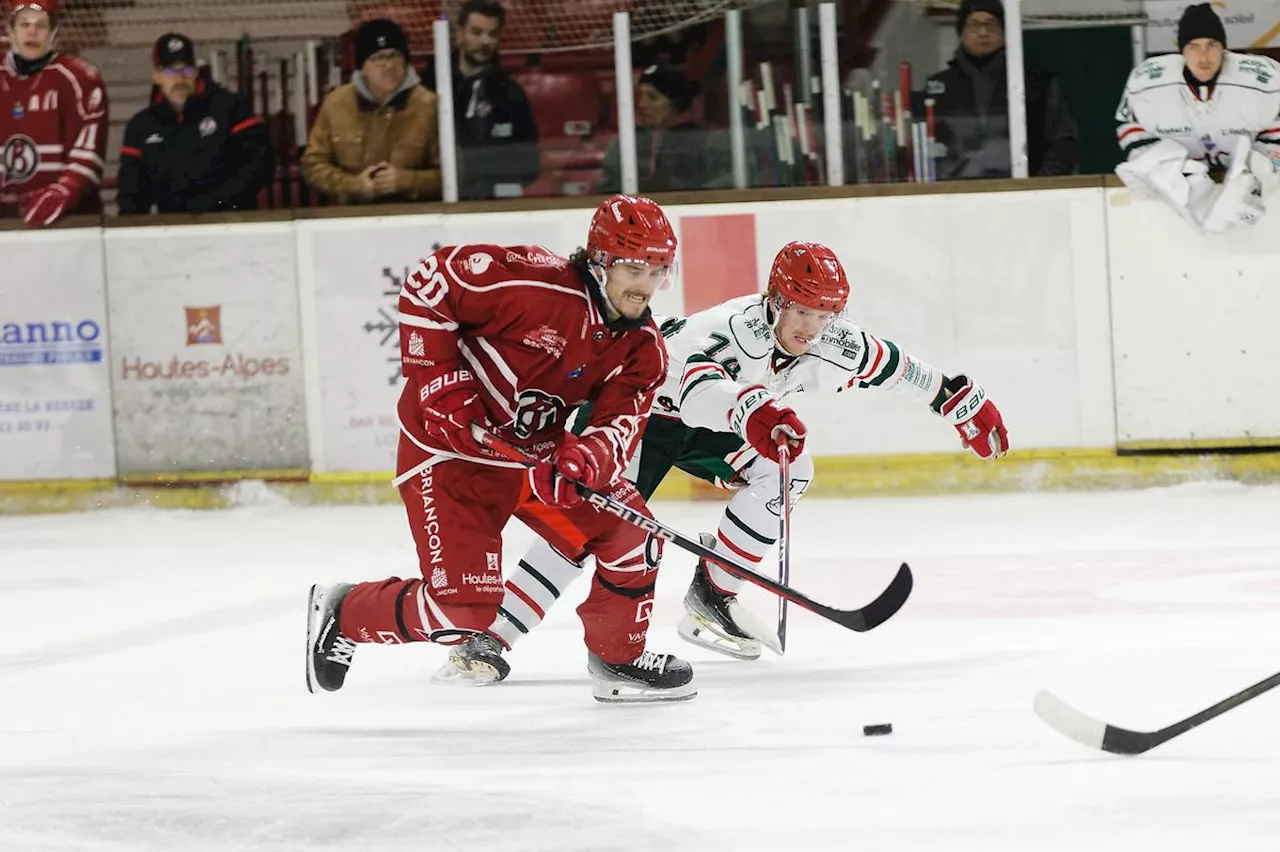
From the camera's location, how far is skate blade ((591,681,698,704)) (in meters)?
3.37

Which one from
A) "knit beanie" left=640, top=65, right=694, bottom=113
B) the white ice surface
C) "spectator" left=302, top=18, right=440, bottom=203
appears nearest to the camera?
the white ice surface

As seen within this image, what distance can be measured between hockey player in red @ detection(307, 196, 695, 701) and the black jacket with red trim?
3475 millimetres

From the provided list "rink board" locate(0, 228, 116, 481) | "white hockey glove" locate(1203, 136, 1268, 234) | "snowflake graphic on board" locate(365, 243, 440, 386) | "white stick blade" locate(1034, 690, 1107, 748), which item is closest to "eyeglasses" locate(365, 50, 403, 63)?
"snowflake graphic on board" locate(365, 243, 440, 386)

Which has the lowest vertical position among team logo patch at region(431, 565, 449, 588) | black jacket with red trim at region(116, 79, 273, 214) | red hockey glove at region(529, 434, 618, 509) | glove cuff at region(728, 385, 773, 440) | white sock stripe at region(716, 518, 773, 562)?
white sock stripe at region(716, 518, 773, 562)

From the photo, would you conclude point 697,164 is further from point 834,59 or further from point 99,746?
point 99,746

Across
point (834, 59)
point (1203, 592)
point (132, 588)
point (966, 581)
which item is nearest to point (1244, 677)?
point (1203, 592)

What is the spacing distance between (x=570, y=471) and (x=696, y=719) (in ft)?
1.72

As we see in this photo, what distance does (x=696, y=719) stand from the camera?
10.5ft

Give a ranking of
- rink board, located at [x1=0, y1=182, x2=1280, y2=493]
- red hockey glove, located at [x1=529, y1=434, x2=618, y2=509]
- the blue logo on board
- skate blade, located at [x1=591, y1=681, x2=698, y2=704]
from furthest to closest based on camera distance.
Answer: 1. the blue logo on board
2. rink board, located at [x1=0, y1=182, x2=1280, y2=493]
3. skate blade, located at [x1=591, y1=681, x2=698, y2=704]
4. red hockey glove, located at [x1=529, y1=434, x2=618, y2=509]

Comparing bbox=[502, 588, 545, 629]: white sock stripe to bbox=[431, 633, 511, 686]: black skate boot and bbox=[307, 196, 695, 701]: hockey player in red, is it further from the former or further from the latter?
bbox=[307, 196, 695, 701]: hockey player in red

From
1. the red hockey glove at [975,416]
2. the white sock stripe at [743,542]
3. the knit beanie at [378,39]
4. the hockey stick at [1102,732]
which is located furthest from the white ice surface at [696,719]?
the knit beanie at [378,39]

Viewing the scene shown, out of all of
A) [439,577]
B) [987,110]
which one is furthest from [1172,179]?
[439,577]

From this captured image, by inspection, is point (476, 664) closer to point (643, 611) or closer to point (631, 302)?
point (643, 611)

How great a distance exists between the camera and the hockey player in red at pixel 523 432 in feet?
10.6
